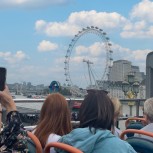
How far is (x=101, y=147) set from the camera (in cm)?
259

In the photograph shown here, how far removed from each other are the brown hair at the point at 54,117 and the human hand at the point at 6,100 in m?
1.00

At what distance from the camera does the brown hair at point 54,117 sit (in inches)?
146

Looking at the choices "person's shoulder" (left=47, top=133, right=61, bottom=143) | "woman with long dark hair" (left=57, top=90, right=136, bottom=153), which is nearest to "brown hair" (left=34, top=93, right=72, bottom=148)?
"person's shoulder" (left=47, top=133, right=61, bottom=143)

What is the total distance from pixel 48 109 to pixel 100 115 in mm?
1078

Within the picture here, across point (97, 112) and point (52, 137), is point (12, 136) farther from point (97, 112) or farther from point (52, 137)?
point (52, 137)

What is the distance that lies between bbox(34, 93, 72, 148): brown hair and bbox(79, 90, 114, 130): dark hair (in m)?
0.86

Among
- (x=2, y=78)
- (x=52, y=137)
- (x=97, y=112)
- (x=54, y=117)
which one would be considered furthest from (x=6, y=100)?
(x=54, y=117)

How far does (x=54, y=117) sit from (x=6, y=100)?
1130 millimetres

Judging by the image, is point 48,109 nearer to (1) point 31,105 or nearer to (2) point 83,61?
(1) point 31,105

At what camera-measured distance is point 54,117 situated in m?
3.78

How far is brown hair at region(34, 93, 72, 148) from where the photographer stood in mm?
3719

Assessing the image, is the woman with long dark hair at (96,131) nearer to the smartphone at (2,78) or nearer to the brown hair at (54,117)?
the smartphone at (2,78)

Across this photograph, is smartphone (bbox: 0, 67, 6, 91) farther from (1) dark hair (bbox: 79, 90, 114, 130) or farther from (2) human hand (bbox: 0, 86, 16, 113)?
(1) dark hair (bbox: 79, 90, 114, 130)

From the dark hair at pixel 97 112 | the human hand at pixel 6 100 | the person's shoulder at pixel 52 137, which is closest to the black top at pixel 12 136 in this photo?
the human hand at pixel 6 100
